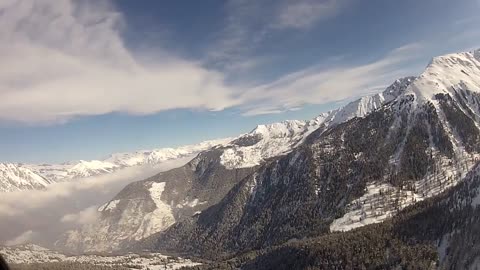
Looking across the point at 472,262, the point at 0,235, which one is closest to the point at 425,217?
the point at 472,262

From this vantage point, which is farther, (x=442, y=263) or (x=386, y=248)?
(x=386, y=248)

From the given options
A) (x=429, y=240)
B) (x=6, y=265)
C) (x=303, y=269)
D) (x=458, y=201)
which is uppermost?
(x=6, y=265)

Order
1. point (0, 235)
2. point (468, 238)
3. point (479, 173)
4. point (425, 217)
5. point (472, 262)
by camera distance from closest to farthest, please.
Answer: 1. point (0, 235)
2. point (472, 262)
3. point (468, 238)
4. point (479, 173)
5. point (425, 217)

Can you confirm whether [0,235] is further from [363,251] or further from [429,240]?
[363,251]

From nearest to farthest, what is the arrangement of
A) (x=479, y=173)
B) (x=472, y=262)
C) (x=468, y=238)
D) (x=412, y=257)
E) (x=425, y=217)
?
(x=472, y=262), (x=468, y=238), (x=412, y=257), (x=479, y=173), (x=425, y=217)

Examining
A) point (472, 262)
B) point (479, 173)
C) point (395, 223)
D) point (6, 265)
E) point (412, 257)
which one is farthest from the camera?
point (395, 223)

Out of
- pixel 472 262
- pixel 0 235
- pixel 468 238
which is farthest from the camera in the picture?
pixel 468 238

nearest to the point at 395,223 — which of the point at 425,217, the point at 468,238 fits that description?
the point at 425,217

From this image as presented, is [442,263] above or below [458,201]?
below

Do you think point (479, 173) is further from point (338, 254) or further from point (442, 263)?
point (338, 254)
